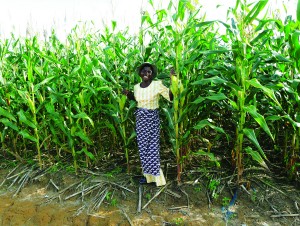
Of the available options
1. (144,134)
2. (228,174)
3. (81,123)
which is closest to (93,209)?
(144,134)

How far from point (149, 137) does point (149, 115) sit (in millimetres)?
251

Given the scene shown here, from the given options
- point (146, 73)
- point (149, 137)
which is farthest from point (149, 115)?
point (146, 73)

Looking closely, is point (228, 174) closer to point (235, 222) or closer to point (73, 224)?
point (235, 222)

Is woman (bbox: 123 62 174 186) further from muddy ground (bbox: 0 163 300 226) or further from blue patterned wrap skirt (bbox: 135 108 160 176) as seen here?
muddy ground (bbox: 0 163 300 226)

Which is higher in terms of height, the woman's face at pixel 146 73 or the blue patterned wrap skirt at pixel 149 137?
the woman's face at pixel 146 73

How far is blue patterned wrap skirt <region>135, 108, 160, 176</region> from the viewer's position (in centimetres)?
336

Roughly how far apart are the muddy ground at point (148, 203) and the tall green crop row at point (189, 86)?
26 cm

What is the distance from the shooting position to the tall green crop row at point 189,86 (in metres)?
2.96

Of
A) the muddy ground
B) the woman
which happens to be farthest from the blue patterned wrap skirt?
the muddy ground

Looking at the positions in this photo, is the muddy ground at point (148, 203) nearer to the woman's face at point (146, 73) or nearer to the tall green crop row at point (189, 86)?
the tall green crop row at point (189, 86)

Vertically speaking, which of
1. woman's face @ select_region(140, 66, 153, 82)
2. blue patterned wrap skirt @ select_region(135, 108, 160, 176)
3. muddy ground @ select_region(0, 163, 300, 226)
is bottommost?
muddy ground @ select_region(0, 163, 300, 226)

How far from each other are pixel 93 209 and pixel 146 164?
765 millimetres

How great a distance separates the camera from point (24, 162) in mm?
4406

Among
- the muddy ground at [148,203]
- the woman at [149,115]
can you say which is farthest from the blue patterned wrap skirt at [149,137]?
the muddy ground at [148,203]
